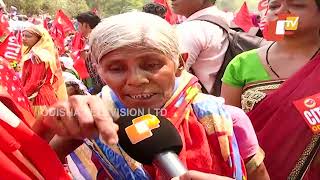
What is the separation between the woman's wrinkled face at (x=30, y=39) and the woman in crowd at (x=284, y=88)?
304cm

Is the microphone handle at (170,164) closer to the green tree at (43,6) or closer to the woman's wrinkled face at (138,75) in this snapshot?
the woman's wrinkled face at (138,75)

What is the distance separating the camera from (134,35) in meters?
1.16

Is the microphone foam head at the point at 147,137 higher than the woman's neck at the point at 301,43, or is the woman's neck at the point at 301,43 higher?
the microphone foam head at the point at 147,137

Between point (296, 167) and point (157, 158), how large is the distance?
2.57ft

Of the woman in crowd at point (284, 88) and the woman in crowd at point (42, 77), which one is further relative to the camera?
the woman in crowd at point (42, 77)

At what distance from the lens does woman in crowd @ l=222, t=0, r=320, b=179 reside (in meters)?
1.64

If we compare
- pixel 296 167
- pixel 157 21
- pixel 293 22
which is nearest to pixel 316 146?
pixel 296 167

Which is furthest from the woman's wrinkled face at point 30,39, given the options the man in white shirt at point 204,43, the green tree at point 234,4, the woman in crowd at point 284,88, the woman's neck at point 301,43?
the woman's neck at point 301,43

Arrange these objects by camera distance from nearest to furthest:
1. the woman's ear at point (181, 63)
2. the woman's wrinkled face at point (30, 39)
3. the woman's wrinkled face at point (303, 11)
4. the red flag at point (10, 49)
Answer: the woman's ear at point (181, 63)
the woman's wrinkled face at point (303, 11)
the red flag at point (10, 49)
the woman's wrinkled face at point (30, 39)

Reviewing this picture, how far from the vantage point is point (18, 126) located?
96 cm

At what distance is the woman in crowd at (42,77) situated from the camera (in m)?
4.21

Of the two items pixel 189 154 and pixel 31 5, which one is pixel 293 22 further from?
pixel 31 5

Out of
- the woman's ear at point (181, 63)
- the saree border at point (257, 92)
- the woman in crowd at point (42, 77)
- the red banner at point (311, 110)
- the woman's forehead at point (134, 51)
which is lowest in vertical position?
the woman in crowd at point (42, 77)

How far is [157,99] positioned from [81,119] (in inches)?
11.9
